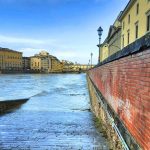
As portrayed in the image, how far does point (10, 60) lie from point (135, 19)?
150 meters

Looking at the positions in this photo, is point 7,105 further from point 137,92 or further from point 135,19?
point 135,19

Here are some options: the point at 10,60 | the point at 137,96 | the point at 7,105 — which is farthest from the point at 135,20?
the point at 10,60

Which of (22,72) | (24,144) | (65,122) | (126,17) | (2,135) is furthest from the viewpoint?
(22,72)

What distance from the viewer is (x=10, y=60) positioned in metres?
185

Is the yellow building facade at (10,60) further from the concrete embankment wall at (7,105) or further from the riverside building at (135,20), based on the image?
the concrete embankment wall at (7,105)

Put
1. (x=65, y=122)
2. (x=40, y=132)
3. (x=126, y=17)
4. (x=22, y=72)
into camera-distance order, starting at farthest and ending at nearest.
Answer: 1. (x=22, y=72)
2. (x=126, y=17)
3. (x=65, y=122)
4. (x=40, y=132)

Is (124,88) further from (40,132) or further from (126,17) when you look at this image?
(126,17)

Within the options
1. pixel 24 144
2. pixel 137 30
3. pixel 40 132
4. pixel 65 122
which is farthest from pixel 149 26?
pixel 24 144

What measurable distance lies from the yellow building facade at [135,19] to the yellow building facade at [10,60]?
430 ft

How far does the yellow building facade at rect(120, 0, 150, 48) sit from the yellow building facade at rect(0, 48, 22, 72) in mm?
131086

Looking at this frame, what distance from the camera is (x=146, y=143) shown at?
503 centimetres

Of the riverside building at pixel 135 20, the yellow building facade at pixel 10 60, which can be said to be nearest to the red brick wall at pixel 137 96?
the riverside building at pixel 135 20

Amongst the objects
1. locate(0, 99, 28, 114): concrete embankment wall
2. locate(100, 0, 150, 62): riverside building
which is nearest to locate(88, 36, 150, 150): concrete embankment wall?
locate(0, 99, 28, 114): concrete embankment wall

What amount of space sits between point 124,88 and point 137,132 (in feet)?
6.04
